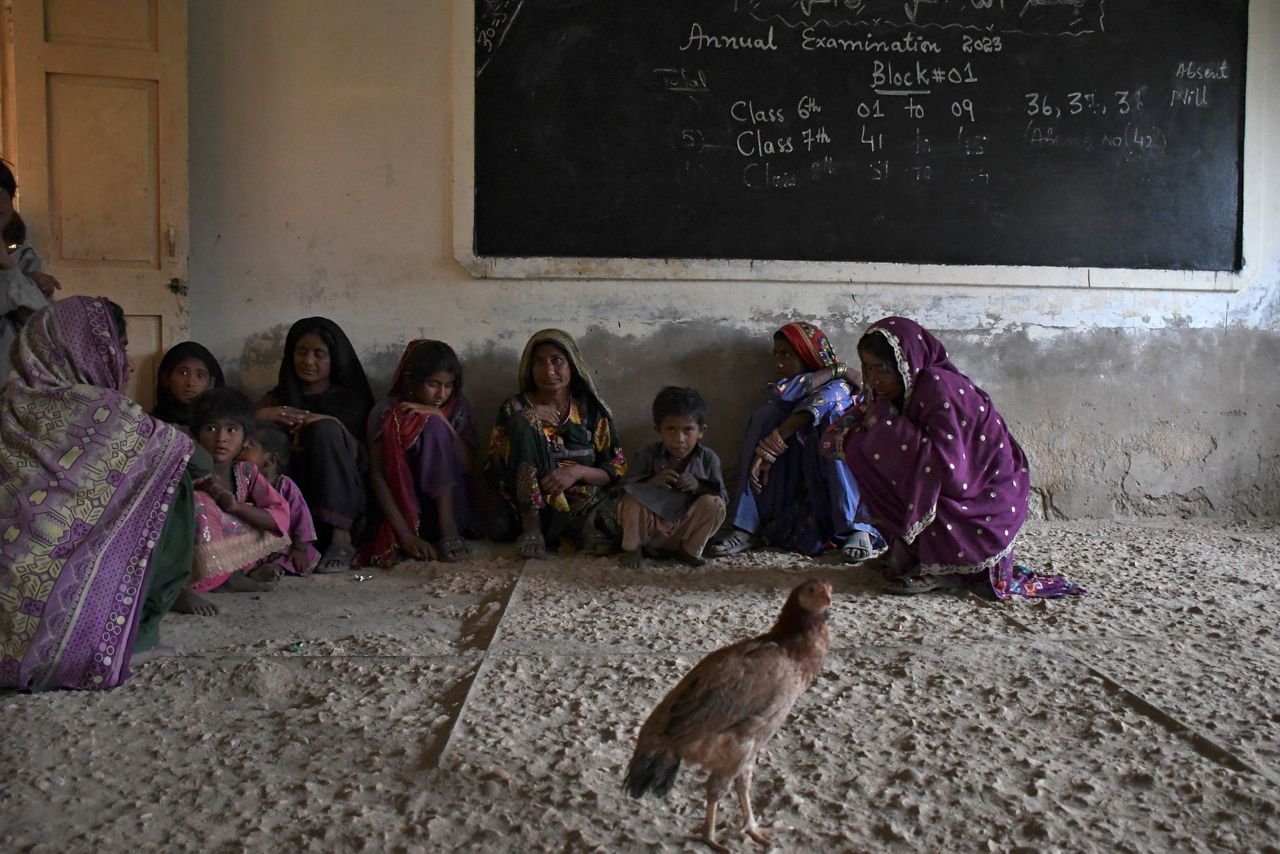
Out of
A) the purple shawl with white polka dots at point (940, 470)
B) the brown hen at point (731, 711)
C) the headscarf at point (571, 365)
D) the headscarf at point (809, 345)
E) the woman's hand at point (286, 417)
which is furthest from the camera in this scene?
the headscarf at point (809, 345)

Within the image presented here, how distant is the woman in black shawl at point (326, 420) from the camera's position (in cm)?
429

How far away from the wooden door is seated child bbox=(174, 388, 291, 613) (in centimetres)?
119

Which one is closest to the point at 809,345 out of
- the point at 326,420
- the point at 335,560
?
the point at 326,420

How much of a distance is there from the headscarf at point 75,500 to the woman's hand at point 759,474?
8.64ft

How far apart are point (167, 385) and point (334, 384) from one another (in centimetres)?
75

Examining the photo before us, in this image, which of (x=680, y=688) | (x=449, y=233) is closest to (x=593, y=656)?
(x=680, y=688)

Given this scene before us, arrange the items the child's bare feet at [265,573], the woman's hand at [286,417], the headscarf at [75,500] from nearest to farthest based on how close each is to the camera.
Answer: the headscarf at [75,500]
the child's bare feet at [265,573]
the woman's hand at [286,417]

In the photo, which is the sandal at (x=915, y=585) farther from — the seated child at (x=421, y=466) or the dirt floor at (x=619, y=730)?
the seated child at (x=421, y=466)

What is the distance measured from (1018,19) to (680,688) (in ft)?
16.2

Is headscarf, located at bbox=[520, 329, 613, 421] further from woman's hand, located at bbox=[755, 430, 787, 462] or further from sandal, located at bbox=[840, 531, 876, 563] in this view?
sandal, located at bbox=[840, 531, 876, 563]

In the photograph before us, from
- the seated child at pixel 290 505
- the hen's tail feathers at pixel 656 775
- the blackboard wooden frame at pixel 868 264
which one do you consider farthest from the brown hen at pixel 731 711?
the blackboard wooden frame at pixel 868 264

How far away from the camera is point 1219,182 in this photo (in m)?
5.53

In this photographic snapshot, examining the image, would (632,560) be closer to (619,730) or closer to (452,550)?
(452,550)

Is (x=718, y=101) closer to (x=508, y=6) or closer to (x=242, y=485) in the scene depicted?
(x=508, y=6)
